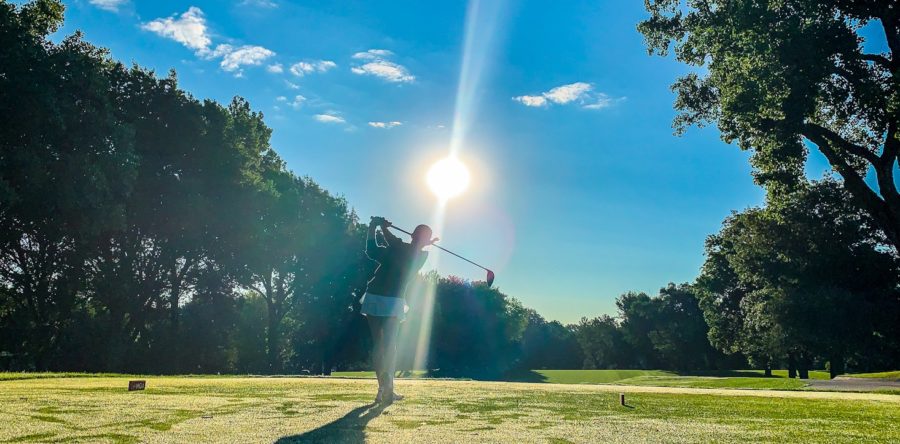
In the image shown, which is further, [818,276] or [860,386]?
[818,276]

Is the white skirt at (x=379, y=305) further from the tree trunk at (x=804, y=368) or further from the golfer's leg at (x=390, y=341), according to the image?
the tree trunk at (x=804, y=368)

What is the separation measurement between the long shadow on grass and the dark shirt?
7.69ft

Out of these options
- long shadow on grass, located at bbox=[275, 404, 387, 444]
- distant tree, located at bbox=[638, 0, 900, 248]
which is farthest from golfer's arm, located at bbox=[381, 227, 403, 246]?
distant tree, located at bbox=[638, 0, 900, 248]

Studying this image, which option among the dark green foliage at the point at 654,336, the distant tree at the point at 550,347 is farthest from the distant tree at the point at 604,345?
the distant tree at the point at 550,347

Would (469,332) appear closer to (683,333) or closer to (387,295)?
(683,333)

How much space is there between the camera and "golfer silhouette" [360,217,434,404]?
8180mm

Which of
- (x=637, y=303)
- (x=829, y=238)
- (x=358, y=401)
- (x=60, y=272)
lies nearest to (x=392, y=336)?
(x=358, y=401)

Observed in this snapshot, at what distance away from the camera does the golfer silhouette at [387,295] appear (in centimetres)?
818

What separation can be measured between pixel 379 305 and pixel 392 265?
63 centimetres

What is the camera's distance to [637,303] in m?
122


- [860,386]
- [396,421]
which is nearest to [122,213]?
[396,421]

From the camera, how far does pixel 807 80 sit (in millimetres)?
18344

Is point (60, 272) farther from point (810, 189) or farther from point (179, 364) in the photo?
point (810, 189)

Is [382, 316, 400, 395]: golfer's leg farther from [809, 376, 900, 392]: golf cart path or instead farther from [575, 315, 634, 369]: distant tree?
[575, 315, 634, 369]: distant tree
